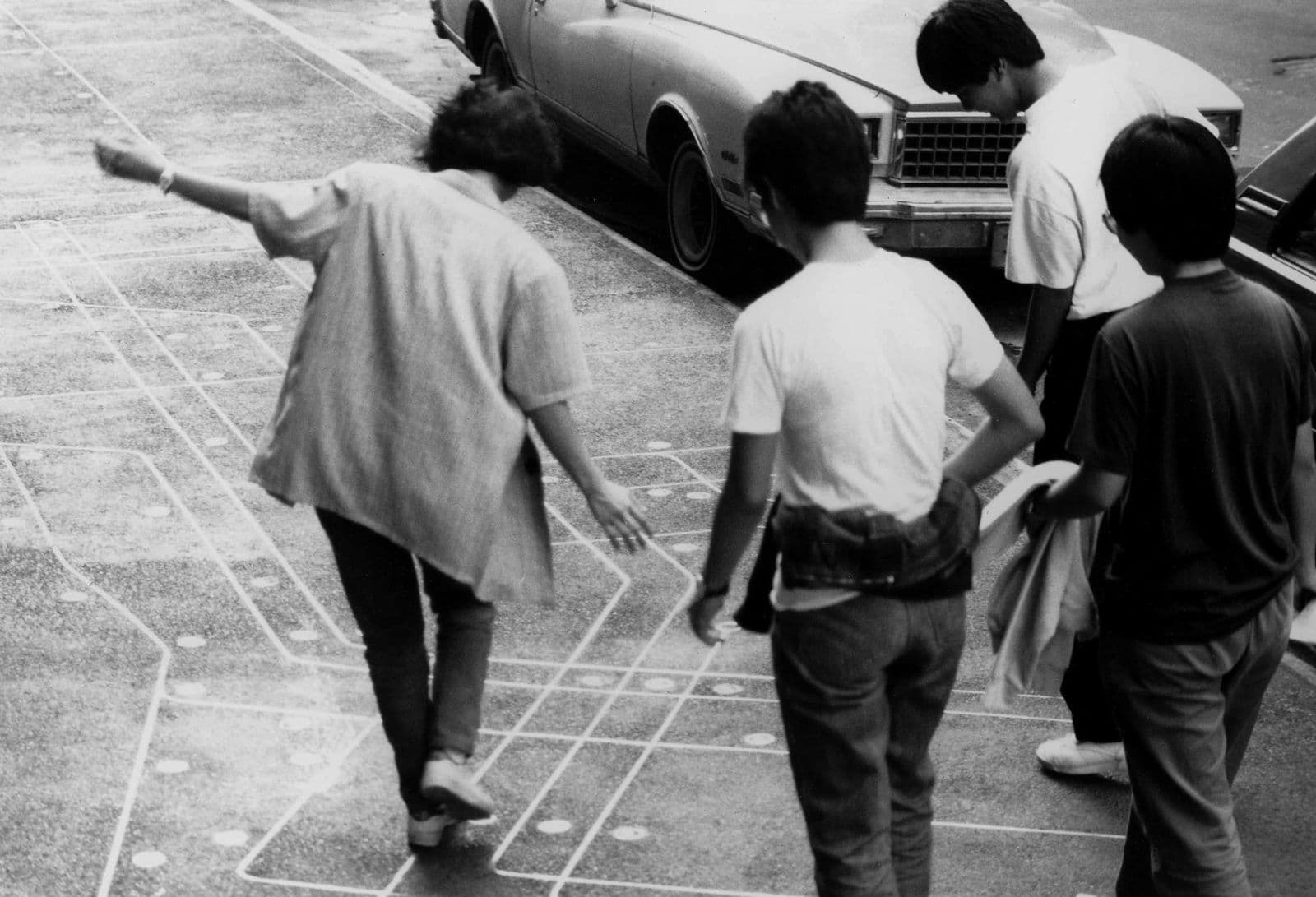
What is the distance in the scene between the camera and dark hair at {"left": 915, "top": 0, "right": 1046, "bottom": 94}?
13.1 feet

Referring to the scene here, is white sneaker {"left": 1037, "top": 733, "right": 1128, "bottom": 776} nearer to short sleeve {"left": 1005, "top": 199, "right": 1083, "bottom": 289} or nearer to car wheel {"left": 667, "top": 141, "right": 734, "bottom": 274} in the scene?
short sleeve {"left": 1005, "top": 199, "right": 1083, "bottom": 289}

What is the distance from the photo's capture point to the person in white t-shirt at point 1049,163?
400cm

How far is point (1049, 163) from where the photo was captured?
157 inches

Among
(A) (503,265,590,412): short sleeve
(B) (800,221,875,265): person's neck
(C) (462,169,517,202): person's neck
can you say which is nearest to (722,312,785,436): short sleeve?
(B) (800,221,875,265): person's neck

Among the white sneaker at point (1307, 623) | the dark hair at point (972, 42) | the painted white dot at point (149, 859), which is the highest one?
the dark hair at point (972, 42)

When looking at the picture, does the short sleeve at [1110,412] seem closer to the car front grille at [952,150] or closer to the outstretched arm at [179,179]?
the outstretched arm at [179,179]

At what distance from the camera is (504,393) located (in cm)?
365

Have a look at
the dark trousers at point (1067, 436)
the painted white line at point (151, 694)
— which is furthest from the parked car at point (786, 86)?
the dark trousers at point (1067, 436)

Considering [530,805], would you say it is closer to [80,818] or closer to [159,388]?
[80,818]

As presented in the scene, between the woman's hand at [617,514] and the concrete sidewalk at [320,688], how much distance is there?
0.78m

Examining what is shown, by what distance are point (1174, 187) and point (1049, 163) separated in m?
0.98

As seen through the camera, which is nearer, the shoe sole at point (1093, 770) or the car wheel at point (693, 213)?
the shoe sole at point (1093, 770)

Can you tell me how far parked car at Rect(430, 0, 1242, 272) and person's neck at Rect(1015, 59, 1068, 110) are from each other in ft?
11.2

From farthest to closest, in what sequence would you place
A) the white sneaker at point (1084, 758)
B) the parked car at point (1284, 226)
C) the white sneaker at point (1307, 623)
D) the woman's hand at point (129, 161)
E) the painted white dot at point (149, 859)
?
the parked car at point (1284, 226) < the white sneaker at point (1084, 758) < the painted white dot at point (149, 859) < the woman's hand at point (129, 161) < the white sneaker at point (1307, 623)
